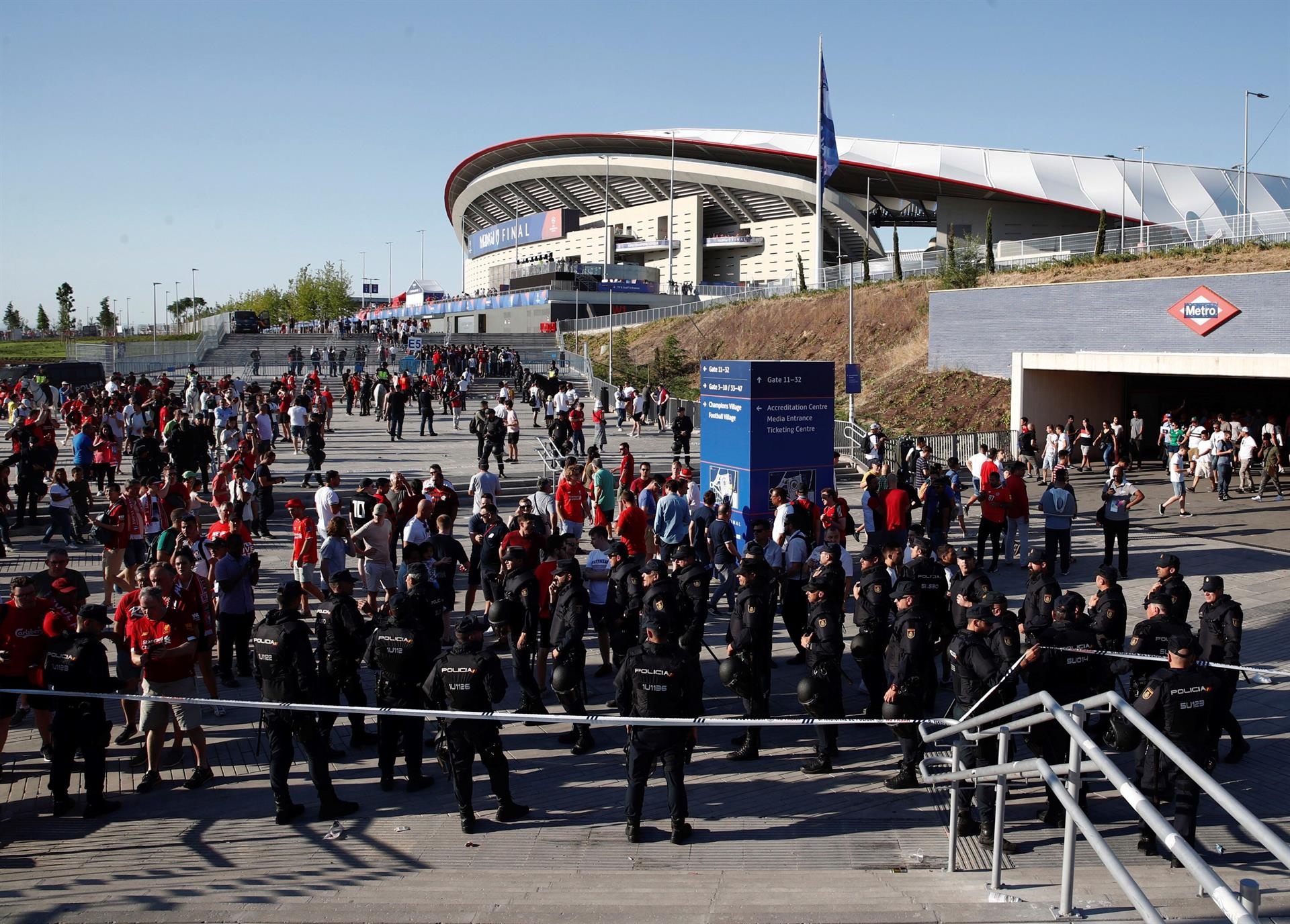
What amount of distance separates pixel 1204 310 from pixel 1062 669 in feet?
64.2

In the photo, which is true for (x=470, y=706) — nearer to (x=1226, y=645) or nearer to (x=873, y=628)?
(x=873, y=628)

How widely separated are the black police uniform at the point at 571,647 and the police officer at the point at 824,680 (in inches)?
66.5

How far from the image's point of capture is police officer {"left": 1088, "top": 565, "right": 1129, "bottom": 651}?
26.7 ft

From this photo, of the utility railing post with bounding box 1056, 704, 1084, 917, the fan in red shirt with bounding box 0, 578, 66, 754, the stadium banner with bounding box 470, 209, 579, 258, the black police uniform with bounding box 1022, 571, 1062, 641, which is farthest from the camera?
the stadium banner with bounding box 470, 209, 579, 258

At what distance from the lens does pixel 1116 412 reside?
2766 cm

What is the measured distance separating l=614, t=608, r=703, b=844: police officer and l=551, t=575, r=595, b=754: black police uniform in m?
1.21

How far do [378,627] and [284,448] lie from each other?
19045mm

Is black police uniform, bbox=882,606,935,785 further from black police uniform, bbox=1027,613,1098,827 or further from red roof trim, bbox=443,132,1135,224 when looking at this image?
red roof trim, bbox=443,132,1135,224

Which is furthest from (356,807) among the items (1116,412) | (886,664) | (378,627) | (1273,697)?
(1116,412)

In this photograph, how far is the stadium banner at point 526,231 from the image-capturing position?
85625 mm

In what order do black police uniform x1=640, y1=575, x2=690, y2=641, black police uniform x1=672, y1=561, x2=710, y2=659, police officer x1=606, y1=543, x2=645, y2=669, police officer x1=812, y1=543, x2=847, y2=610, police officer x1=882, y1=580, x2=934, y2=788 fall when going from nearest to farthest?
police officer x1=882, y1=580, x2=934, y2=788, black police uniform x1=640, y1=575, x2=690, y2=641, police officer x1=812, y1=543, x2=847, y2=610, black police uniform x1=672, y1=561, x2=710, y2=659, police officer x1=606, y1=543, x2=645, y2=669

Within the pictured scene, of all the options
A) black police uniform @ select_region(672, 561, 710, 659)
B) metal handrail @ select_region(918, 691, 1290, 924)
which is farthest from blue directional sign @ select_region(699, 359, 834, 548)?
metal handrail @ select_region(918, 691, 1290, 924)

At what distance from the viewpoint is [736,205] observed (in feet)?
252

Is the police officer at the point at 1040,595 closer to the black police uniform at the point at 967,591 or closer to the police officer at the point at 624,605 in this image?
the black police uniform at the point at 967,591
